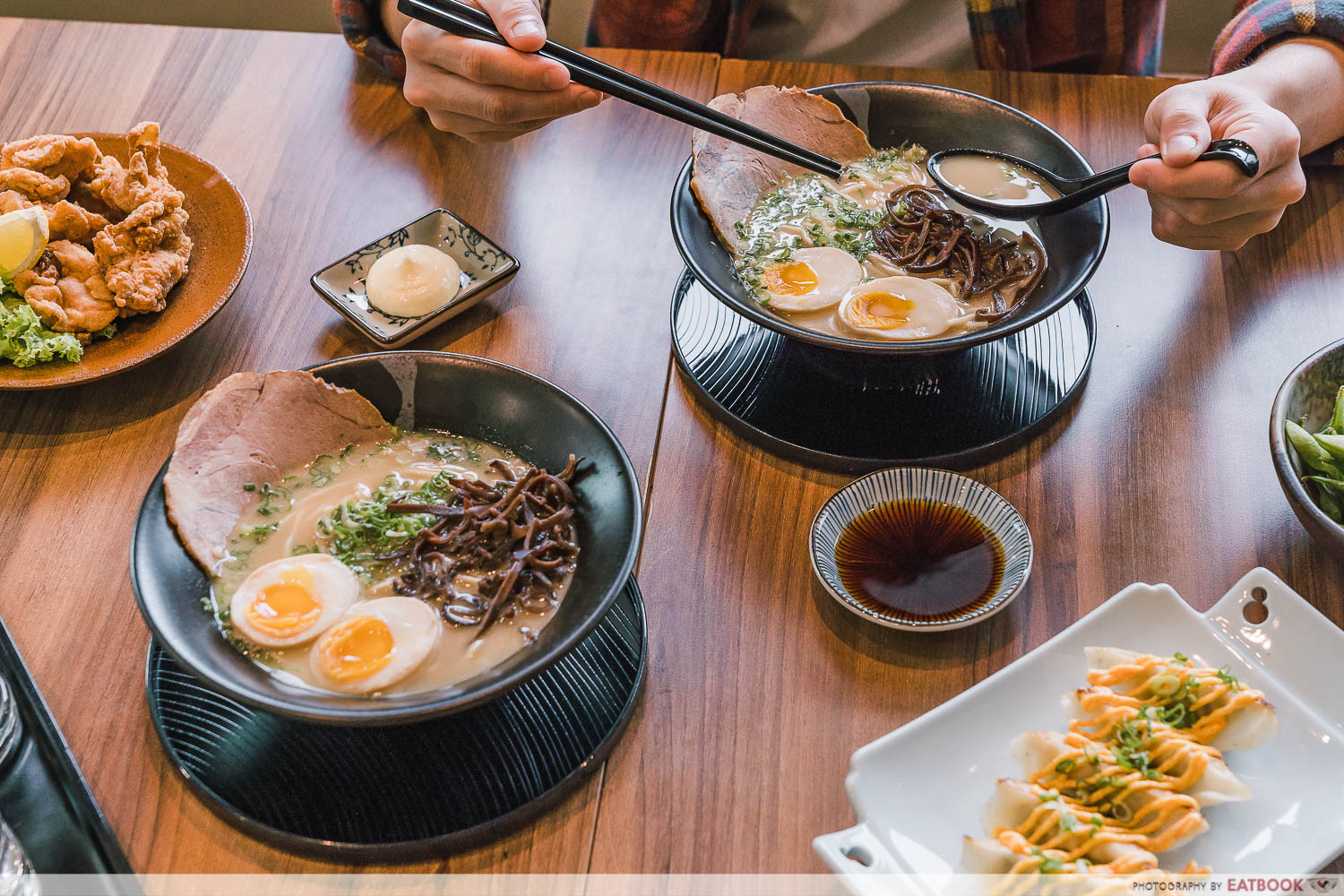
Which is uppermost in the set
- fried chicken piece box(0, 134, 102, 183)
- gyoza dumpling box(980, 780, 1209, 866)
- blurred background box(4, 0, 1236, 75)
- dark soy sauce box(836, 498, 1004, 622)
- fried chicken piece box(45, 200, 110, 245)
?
fried chicken piece box(0, 134, 102, 183)

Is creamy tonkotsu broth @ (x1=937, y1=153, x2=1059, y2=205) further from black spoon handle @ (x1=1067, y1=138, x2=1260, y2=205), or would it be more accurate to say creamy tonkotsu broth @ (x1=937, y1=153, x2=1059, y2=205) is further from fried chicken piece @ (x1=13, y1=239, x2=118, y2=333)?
fried chicken piece @ (x1=13, y1=239, x2=118, y2=333)

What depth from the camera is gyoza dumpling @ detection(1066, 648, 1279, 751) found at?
1214mm

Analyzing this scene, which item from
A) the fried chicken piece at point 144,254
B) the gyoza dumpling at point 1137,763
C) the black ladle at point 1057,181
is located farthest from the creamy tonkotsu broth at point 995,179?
the fried chicken piece at point 144,254

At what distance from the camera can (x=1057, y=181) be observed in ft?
6.27

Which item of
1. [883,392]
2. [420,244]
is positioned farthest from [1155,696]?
[420,244]

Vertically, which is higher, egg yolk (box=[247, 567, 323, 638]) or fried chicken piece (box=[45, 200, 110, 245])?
fried chicken piece (box=[45, 200, 110, 245])

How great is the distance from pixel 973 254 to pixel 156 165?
5.54ft

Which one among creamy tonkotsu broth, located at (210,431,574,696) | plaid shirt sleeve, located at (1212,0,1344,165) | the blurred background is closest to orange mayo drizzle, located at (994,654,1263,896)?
creamy tonkotsu broth, located at (210,431,574,696)

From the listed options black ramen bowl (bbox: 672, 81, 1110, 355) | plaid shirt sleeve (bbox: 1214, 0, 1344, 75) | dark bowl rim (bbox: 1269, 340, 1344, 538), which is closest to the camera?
dark bowl rim (bbox: 1269, 340, 1344, 538)

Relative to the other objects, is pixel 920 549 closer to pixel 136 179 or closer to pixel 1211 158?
pixel 1211 158

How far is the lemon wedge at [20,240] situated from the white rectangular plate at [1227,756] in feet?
5.70

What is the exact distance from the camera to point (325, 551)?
1451 millimetres

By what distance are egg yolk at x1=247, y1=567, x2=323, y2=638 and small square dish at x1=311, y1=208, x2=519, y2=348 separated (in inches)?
26.0

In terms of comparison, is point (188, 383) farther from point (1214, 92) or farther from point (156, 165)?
point (1214, 92)
